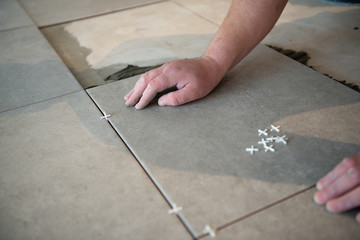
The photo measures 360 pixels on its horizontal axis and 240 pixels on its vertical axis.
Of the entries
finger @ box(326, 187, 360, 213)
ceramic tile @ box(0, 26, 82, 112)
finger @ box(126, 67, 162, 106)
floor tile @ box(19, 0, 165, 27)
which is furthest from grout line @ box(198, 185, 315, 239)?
floor tile @ box(19, 0, 165, 27)

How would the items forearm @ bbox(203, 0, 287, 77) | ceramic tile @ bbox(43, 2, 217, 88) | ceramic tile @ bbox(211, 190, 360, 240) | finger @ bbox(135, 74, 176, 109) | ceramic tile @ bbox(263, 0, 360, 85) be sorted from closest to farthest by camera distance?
ceramic tile @ bbox(211, 190, 360, 240) → finger @ bbox(135, 74, 176, 109) → forearm @ bbox(203, 0, 287, 77) → ceramic tile @ bbox(263, 0, 360, 85) → ceramic tile @ bbox(43, 2, 217, 88)

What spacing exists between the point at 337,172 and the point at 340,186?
0.16ft

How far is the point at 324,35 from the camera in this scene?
227 centimetres

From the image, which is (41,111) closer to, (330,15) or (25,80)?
(25,80)

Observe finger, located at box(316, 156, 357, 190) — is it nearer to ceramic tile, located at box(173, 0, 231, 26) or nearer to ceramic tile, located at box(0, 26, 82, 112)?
ceramic tile, located at box(0, 26, 82, 112)

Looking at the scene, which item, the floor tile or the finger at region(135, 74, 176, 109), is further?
the floor tile

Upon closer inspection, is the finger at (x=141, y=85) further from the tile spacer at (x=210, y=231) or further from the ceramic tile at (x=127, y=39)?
the tile spacer at (x=210, y=231)

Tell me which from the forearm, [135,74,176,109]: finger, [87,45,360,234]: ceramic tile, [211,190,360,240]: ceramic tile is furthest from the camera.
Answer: the forearm

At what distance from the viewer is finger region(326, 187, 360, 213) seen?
1.02 m

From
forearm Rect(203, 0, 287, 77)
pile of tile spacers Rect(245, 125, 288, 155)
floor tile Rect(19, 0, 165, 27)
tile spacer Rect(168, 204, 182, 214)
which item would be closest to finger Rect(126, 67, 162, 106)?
forearm Rect(203, 0, 287, 77)

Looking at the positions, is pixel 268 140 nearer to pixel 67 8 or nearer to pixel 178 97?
pixel 178 97

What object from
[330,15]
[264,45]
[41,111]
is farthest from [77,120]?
[330,15]

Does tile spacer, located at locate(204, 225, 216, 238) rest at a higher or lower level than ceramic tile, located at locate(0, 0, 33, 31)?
higher

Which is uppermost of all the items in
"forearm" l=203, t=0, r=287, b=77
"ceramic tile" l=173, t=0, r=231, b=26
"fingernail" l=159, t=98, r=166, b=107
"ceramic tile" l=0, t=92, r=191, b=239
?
"forearm" l=203, t=0, r=287, b=77
